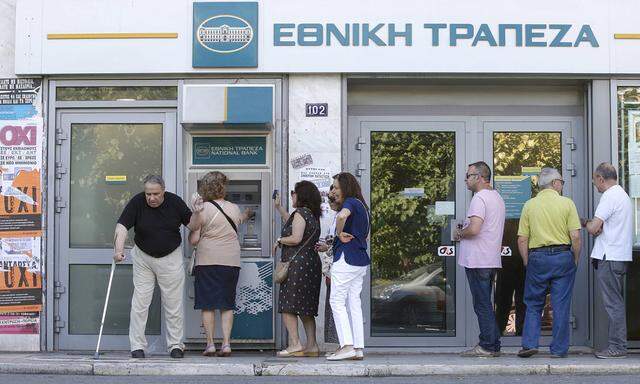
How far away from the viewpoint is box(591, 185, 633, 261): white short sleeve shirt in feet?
29.2

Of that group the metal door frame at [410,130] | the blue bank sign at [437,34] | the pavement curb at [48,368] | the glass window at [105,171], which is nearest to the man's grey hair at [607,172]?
the blue bank sign at [437,34]

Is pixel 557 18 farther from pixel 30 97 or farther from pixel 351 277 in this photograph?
pixel 30 97

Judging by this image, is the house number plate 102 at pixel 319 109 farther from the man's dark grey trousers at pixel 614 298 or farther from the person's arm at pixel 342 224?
the man's dark grey trousers at pixel 614 298

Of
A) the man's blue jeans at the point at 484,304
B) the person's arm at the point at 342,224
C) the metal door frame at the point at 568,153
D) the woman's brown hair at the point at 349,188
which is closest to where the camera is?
the person's arm at the point at 342,224

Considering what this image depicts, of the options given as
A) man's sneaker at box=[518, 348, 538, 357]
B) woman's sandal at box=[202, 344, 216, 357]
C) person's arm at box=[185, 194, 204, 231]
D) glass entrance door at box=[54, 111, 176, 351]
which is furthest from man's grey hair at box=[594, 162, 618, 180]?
glass entrance door at box=[54, 111, 176, 351]

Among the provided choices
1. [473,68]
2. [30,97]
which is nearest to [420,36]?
[473,68]

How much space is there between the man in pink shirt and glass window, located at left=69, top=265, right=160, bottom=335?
3207 mm

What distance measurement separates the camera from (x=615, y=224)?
8945 mm

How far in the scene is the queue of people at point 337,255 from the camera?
888cm

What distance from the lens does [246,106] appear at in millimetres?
9523

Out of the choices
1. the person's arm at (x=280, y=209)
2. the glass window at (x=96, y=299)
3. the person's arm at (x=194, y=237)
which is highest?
the person's arm at (x=280, y=209)

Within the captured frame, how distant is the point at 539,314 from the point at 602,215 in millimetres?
1097

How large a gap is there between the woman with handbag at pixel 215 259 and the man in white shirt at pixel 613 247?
11.1ft

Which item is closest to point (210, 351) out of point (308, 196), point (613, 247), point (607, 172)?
point (308, 196)
